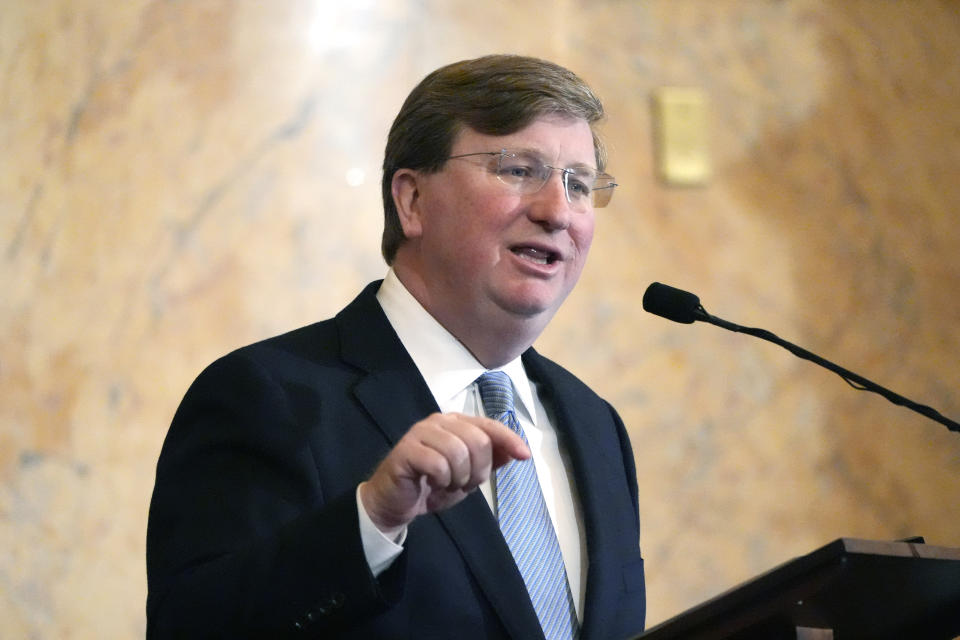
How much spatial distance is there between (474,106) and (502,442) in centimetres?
101

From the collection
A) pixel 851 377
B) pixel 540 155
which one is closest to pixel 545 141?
pixel 540 155

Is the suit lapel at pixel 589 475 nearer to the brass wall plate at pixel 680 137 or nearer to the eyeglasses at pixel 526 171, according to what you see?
the eyeglasses at pixel 526 171

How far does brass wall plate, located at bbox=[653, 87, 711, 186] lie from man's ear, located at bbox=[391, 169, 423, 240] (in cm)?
→ 134

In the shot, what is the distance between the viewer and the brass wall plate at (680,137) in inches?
136

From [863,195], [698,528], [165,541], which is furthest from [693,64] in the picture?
[165,541]

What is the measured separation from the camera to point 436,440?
54.0 inches

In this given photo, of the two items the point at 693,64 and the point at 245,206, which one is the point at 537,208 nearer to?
the point at 245,206

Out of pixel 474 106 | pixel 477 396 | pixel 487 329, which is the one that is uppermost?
pixel 474 106

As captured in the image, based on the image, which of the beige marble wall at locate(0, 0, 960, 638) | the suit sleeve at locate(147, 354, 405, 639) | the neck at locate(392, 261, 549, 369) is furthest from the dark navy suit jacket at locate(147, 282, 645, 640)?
the beige marble wall at locate(0, 0, 960, 638)

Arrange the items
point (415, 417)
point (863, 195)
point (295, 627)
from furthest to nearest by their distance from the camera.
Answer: point (863, 195) < point (415, 417) < point (295, 627)

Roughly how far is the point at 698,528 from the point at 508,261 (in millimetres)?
1527

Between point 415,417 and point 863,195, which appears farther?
point 863,195

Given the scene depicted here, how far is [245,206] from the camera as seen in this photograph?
3025 mm

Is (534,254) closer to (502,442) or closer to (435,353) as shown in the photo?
(435,353)
